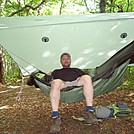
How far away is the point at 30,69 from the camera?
2.95m

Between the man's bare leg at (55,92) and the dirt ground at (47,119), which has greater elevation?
the man's bare leg at (55,92)

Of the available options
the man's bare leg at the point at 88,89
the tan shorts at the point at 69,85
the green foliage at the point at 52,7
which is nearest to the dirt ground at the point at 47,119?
the man's bare leg at the point at 88,89

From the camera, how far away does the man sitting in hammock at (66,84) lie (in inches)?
99.0

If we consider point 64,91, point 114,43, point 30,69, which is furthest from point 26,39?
point 114,43

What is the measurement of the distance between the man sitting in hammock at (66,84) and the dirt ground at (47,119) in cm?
10

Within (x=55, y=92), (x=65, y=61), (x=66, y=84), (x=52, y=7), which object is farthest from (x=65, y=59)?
(x=52, y=7)

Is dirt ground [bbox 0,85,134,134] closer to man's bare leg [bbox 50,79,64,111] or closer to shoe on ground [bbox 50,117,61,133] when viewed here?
shoe on ground [bbox 50,117,61,133]

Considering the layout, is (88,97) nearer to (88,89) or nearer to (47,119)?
(88,89)

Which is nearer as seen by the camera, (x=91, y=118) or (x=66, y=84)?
(x=91, y=118)

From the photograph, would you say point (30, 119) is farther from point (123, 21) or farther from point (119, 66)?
point (123, 21)

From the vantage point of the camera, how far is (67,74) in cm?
286

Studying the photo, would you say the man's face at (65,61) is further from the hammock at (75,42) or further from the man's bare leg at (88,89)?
the man's bare leg at (88,89)

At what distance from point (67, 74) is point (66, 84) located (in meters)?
0.17

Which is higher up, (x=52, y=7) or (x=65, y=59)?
(x=52, y=7)
